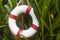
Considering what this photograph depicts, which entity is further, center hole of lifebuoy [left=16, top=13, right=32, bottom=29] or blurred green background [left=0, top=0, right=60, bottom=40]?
center hole of lifebuoy [left=16, top=13, right=32, bottom=29]

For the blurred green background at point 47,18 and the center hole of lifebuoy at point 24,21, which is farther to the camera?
the center hole of lifebuoy at point 24,21

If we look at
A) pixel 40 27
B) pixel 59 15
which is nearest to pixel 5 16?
pixel 40 27

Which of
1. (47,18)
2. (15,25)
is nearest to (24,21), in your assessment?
(15,25)

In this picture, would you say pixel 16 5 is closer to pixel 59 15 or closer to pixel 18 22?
pixel 18 22

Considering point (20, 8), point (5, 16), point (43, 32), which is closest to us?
point (43, 32)

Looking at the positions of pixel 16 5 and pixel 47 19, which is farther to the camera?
pixel 16 5
